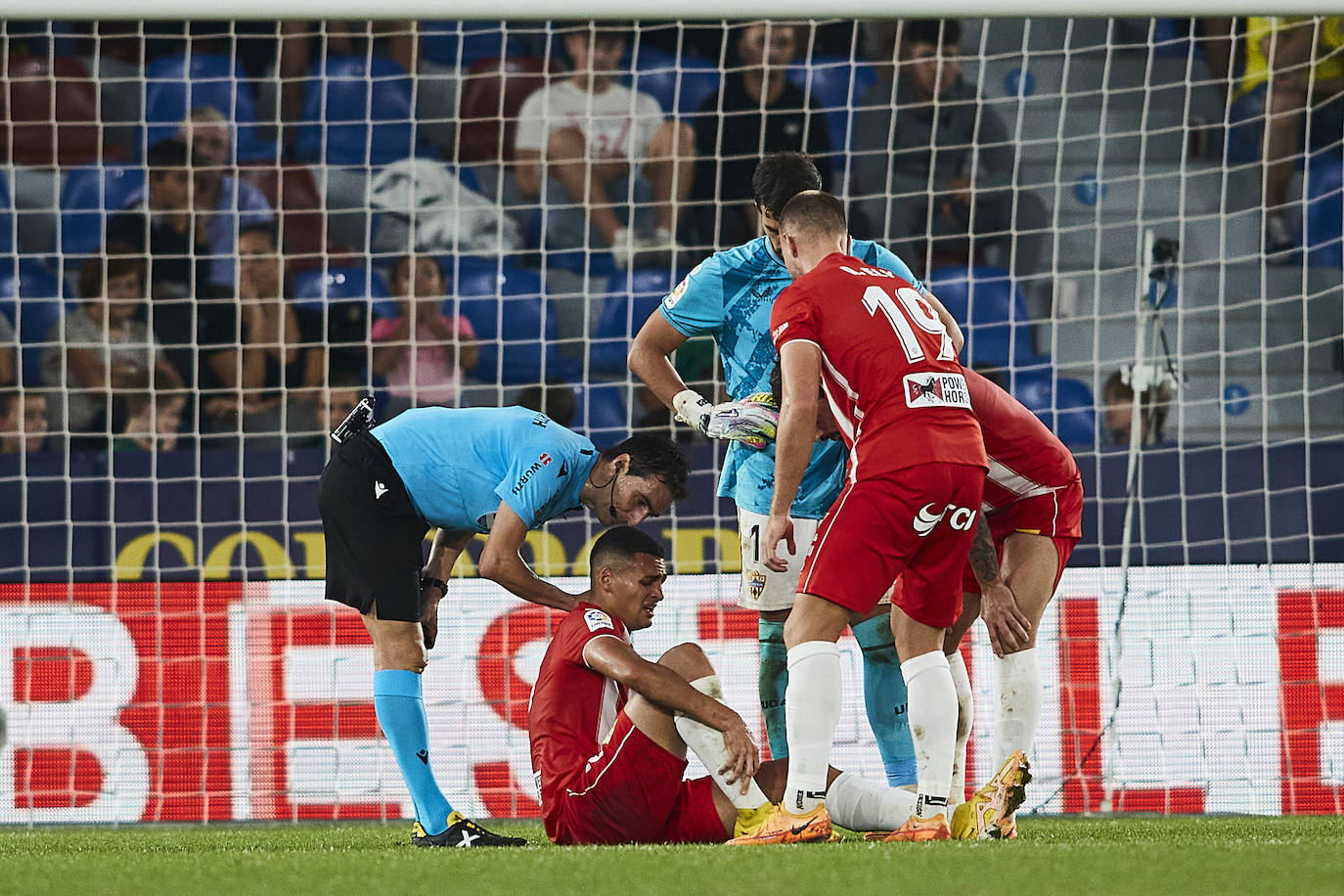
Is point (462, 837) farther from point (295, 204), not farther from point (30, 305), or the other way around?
point (30, 305)

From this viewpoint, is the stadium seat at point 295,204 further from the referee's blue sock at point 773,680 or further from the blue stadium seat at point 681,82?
the referee's blue sock at point 773,680

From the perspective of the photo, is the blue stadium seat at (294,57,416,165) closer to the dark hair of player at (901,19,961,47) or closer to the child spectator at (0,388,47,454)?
the child spectator at (0,388,47,454)

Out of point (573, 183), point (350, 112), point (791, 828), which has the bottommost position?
point (791, 828)

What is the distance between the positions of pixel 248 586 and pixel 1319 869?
4494 millimetres

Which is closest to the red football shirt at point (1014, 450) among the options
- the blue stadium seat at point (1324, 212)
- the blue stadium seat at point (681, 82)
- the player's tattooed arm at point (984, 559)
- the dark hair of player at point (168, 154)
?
the player's tattooed arm at point (984, 559)

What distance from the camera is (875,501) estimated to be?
11.5 ft

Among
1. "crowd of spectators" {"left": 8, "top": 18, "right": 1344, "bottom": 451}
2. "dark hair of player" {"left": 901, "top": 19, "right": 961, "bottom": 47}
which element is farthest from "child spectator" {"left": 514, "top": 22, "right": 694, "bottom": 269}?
"dark hair of player" {"left": 901, "top": 19, "right": 961, "bottom": 47}

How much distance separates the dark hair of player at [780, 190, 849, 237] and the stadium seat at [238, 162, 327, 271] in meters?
5.48

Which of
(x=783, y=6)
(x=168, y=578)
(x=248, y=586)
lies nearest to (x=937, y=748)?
(x=783, y=6)

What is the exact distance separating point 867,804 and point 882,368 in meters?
1.22

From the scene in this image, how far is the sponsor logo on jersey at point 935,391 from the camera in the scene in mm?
3590

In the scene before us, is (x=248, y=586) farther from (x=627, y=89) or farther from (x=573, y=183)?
(x=627, y=89)

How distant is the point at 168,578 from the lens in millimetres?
6828

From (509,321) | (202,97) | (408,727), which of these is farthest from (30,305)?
(408,727)
